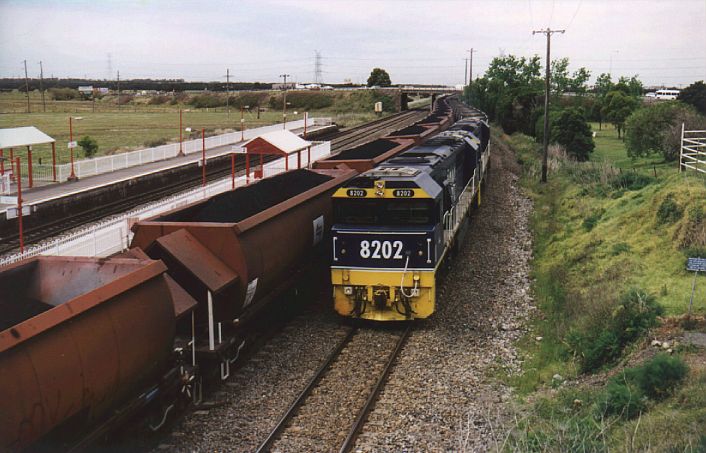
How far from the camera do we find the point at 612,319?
13.9 metres

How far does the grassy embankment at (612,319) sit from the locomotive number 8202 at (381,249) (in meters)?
3.65

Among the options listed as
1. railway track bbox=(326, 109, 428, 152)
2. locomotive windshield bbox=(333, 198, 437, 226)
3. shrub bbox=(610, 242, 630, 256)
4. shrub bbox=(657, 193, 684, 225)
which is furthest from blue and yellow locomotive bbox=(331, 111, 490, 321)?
railway track bbox=(326, 109, 428, 152)

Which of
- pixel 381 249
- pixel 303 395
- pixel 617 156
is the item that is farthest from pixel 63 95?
pixel 303 395

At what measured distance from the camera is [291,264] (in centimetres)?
1484

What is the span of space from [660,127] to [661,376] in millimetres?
34335

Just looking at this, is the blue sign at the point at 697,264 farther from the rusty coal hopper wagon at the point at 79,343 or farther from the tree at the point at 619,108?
Result: the tree at the point at 619,108

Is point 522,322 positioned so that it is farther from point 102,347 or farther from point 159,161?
point 159,161

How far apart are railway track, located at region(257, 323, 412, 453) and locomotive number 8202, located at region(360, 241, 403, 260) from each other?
1886mm

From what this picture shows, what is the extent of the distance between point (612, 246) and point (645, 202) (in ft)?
11.3

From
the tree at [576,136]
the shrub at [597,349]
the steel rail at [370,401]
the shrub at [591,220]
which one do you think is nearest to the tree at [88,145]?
the shrub at [591,220]

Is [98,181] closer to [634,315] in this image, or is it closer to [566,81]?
[634,315]

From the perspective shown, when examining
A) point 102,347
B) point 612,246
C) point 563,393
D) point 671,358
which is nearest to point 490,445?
point 563,393

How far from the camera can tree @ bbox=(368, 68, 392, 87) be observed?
17375 cm

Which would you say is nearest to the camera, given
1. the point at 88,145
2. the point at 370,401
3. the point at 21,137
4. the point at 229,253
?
the point at 370,401
